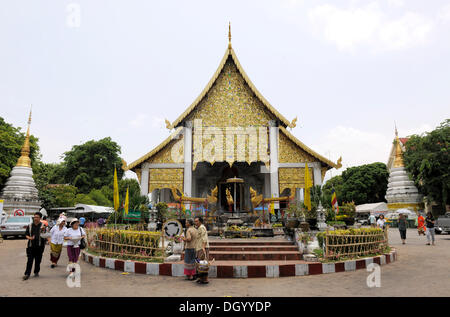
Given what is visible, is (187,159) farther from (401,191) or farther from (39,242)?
(401,191)

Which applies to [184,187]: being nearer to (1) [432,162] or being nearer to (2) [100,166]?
(1) [432,162]

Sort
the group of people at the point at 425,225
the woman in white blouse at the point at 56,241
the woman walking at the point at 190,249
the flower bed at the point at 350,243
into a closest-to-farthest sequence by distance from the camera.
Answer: the woman walking at the point at 190,249 → the flower bed at the point at 350,243 → the woman in white blouse at the point at 56,241 → the group of people at the point at 425,225

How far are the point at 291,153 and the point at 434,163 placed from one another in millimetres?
10824

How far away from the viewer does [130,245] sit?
6.41m

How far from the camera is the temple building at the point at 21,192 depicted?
19125mm

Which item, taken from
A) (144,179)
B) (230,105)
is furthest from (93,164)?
(230,105)

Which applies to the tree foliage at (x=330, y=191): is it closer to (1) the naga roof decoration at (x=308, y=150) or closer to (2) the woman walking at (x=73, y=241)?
(1) the naga roof decoration at (x=308, y=150)

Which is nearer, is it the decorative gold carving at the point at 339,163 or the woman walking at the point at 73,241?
the woman walking at the point at 73,241

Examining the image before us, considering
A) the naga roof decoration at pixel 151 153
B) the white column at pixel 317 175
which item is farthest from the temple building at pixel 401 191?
the naga roof decoration at pixel 151 153

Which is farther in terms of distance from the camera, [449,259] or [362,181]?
[362,181]

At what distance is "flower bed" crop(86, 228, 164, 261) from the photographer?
6230 millimetres
